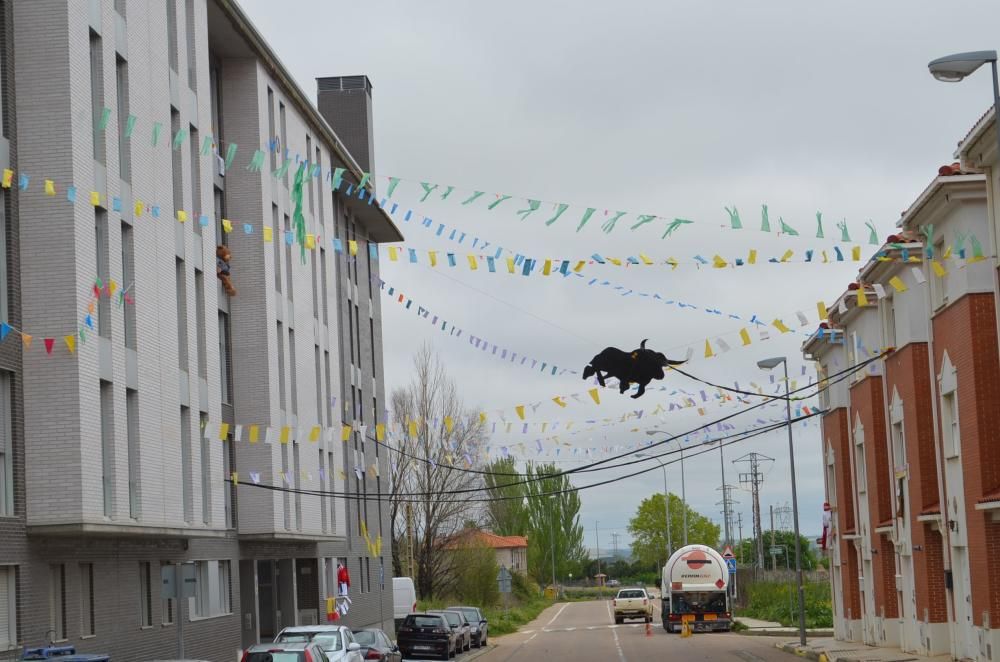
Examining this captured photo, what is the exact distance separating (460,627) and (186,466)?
16.6 metres

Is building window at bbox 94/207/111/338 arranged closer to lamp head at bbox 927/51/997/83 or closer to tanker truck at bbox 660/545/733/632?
lamp head at bbox 927/51/997/83

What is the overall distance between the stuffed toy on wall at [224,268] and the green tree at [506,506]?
37.7m

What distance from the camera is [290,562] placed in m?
40.3

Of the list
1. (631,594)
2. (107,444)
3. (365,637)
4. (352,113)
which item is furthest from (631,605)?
(107,444)

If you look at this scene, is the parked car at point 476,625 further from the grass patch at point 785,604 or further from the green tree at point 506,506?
the green tree at point 506,506

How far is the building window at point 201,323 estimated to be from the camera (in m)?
30.4

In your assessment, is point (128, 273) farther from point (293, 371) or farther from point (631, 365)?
point (293, 371)

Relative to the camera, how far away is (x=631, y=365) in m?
22.4

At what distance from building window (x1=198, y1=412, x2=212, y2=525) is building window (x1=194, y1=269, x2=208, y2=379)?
109 centimetres

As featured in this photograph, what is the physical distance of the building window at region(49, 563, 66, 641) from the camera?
21.7 metres

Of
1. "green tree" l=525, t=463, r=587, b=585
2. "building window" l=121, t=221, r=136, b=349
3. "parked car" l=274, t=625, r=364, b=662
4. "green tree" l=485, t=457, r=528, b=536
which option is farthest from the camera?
"green tree" l=525, t=463, r=587, b=585

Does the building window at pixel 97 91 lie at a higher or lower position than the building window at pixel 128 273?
higher

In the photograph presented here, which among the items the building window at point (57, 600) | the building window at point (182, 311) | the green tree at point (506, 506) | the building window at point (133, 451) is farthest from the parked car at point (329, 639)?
the green tree at point (506, 506)

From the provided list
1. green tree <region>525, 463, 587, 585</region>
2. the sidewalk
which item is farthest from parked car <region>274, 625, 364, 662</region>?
green tree <region>525, 463, 587, 585</region>
